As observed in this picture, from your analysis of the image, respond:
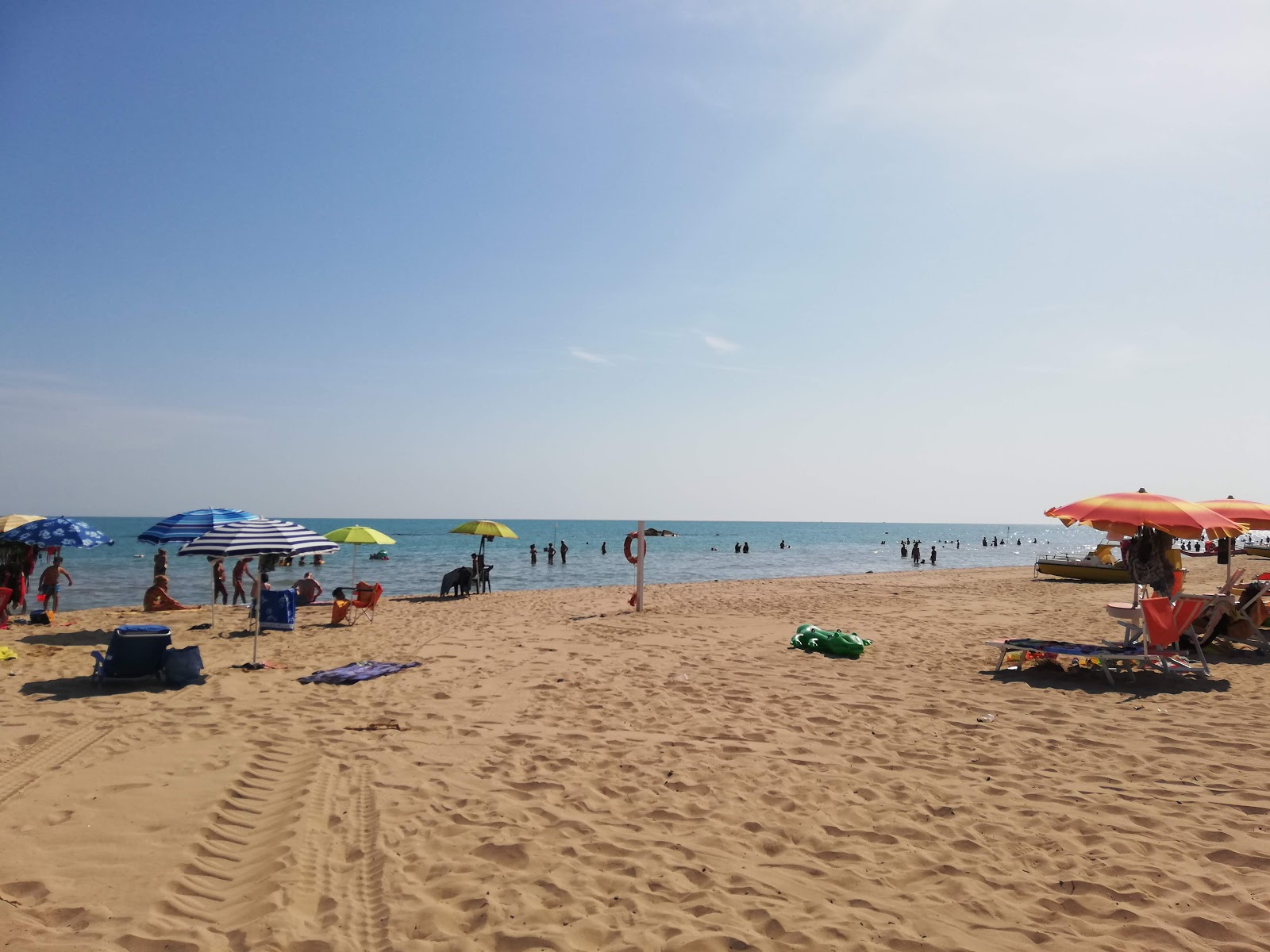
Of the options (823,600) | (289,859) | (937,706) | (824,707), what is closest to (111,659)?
(289,859)

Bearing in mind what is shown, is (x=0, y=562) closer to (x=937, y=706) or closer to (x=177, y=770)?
(x=177, y=770)

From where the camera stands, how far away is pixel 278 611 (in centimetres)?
1130

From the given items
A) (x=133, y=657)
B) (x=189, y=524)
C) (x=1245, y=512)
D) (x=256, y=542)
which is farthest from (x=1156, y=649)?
(x=189, y=524)

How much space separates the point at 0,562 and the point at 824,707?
14.4 meters

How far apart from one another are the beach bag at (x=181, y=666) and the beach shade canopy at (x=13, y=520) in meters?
7.19

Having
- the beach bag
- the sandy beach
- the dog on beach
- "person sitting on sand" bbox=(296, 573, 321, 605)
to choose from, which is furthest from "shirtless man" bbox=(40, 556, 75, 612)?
the beach bag

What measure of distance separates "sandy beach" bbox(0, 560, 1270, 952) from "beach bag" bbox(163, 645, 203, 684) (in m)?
0.33

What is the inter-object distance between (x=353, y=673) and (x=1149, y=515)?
10022 millimetres

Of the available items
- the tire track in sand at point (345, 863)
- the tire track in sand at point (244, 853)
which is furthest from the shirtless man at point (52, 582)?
the tire track in sand at point (345, 863)

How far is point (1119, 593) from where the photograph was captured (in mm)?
21469

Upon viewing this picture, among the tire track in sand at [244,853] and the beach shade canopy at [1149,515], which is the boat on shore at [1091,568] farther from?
the tire track in sand at [244,853]

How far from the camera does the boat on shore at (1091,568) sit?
24.7 meters

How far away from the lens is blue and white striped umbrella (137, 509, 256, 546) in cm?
1141

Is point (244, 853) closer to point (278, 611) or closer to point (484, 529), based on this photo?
point (278, 611)
